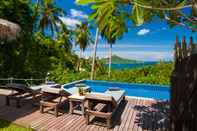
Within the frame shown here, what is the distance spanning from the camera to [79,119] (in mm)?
7141

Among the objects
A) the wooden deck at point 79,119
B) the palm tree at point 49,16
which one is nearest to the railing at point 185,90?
the wooden deck at point 79,119

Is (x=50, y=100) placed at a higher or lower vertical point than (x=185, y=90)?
lower

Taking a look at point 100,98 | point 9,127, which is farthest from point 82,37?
point 9,127

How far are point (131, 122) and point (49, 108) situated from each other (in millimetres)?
3115

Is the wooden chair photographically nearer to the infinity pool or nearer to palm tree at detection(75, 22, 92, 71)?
the infinity pool

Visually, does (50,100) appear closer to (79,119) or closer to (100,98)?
(79,119)

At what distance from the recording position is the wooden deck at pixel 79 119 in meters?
6.39

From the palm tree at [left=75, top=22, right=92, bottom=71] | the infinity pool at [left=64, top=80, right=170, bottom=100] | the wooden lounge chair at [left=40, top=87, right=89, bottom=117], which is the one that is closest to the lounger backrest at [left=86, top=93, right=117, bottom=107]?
the wooden lounge chair at [left=40, top=87, right=89, bottom=117]

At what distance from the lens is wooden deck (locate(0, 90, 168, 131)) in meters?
6.39

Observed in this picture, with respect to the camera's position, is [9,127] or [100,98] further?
[100,98]

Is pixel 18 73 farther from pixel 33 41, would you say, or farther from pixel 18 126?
pixel 18 126

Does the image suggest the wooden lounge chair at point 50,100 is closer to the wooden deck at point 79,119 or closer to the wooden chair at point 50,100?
the wooden chair at point 50,100

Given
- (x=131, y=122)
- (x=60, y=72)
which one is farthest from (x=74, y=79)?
(x=131, y=122)

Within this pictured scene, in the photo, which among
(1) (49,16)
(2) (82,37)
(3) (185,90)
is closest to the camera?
(3) (185,90)
